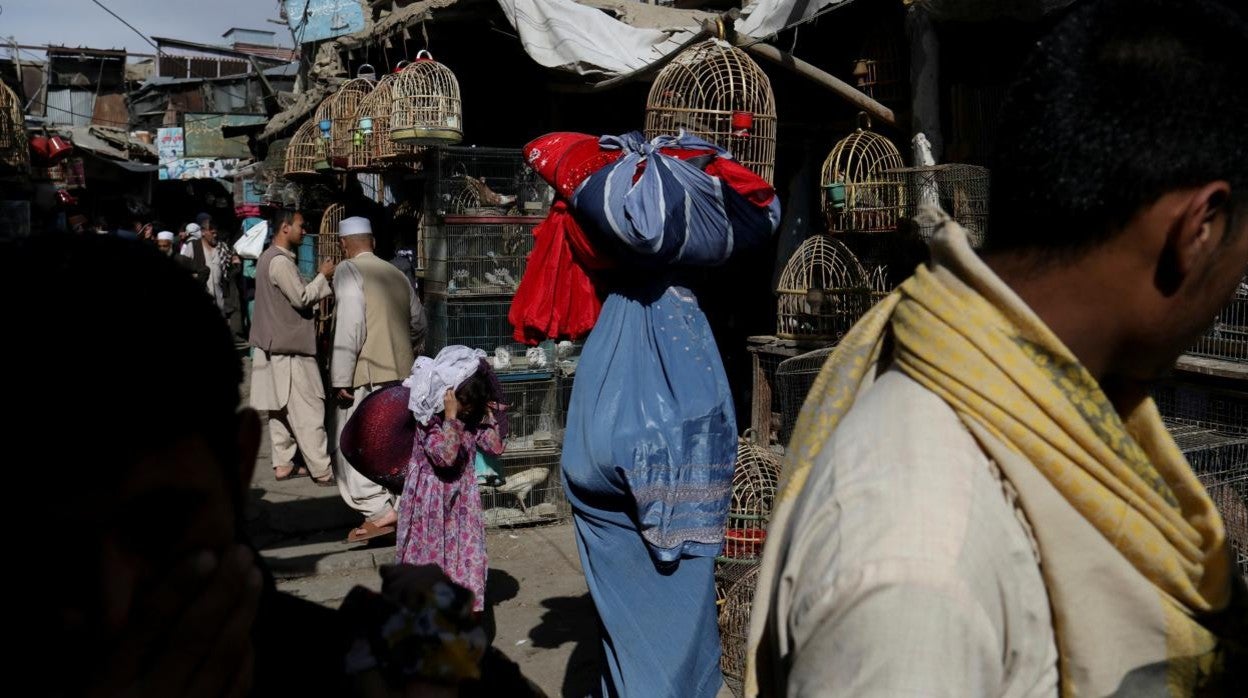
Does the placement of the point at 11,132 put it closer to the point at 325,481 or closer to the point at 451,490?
the point at 325,481

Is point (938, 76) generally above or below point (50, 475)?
above

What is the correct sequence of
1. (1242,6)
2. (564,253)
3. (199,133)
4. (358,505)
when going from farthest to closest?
1. (199,133)
2. (358,505)
3. (564,253)
4. (1242,6)

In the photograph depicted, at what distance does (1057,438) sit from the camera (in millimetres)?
1090

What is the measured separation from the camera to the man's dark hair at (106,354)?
0.94m

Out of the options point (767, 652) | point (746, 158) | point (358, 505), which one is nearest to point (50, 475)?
point (767, 652)

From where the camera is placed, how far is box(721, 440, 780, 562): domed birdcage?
4.68 m

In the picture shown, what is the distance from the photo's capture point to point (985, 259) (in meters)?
1.25

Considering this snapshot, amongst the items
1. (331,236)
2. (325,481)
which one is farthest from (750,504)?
(331,236)

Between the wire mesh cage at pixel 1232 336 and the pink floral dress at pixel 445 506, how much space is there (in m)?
3.33

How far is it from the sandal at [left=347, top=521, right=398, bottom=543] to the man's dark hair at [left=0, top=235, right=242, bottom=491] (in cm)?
583

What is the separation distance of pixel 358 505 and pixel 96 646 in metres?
6.04

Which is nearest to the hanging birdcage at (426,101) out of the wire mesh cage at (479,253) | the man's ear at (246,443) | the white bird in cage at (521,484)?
the wire mesh cage at (479,253)

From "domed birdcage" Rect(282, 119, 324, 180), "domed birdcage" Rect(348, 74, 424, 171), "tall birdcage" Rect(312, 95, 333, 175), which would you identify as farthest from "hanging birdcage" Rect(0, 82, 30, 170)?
"domed birdcage" Rect(348, 74, 424, 171)

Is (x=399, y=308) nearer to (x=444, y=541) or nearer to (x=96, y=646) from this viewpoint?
(x=444, y=541)
